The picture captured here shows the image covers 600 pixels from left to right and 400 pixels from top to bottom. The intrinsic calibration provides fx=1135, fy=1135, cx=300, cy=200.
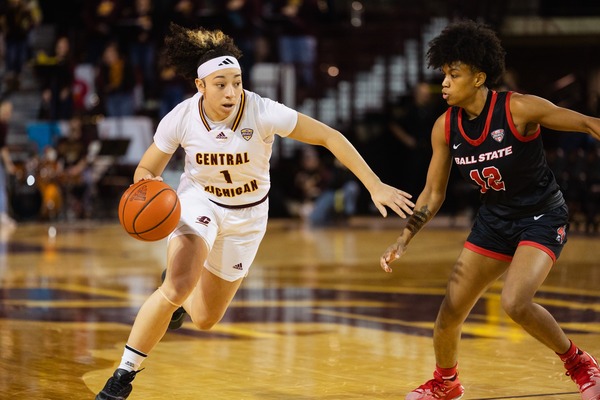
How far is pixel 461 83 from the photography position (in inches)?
222

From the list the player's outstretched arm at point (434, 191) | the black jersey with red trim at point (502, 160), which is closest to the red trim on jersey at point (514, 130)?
the black jersey with red trim at point (502, 160)

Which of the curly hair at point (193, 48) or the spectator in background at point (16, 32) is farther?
the spectator in background at point (16, 32)

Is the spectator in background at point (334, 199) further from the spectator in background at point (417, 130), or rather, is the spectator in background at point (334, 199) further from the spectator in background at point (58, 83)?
the spectator in background at point (58, 83)

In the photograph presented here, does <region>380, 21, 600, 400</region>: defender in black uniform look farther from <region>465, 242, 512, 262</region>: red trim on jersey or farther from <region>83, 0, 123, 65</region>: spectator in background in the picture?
<region>83, 0, 123, 65</region>: spectator in background

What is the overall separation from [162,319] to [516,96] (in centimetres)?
206

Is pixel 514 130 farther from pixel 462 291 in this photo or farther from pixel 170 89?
pixel 170 89

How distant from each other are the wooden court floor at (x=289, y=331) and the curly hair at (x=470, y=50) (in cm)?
171

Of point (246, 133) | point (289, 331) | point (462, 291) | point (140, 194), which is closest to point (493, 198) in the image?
point (462, 291)

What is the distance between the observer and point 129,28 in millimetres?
20531

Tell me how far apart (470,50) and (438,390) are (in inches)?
67.8

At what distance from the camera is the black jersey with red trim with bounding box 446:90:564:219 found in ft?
18.3

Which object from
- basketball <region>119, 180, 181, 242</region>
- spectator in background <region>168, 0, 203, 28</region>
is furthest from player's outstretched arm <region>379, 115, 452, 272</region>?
spectator in background <region>168, 0, 203, 28</region>

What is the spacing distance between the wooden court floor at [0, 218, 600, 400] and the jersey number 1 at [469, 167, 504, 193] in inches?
43.7

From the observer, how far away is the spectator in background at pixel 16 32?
2069cm
